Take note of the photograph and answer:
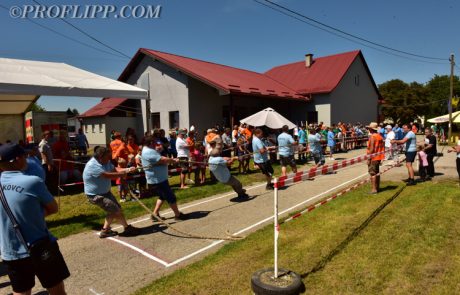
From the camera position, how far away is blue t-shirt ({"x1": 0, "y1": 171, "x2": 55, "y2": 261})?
296cm

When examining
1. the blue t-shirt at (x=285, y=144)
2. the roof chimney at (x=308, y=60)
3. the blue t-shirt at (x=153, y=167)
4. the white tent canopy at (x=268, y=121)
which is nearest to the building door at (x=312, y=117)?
the roof chimney at (x=308, y=60)

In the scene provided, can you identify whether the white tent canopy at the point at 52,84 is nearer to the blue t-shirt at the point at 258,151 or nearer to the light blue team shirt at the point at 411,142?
the blue t-shirt at the point at 258,151

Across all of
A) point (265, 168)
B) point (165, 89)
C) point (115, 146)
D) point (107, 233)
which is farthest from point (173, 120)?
point (107, 233)

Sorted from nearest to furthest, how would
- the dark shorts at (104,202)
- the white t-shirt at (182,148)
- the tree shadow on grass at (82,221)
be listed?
the dark shorts at (104,202) < the tree shadow on grass at (82,221) < the white t-shirt at (182,148)

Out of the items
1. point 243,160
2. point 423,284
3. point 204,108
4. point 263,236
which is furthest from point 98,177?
point 204,108

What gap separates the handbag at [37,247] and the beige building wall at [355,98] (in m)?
24.9

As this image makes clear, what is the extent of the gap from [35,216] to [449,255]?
5465 mm

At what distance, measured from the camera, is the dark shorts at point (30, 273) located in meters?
3.06

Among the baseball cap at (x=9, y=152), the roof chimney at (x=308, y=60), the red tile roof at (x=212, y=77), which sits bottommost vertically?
the baseball cap at (x=9, y=152)

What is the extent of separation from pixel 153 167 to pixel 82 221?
218cm

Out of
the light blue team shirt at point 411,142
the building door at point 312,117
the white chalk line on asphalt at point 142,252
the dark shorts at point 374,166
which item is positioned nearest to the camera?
the white chalk line on asphalt at point 142,252

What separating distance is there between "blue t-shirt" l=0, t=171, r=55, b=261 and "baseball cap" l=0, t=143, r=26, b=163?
5.2 inches

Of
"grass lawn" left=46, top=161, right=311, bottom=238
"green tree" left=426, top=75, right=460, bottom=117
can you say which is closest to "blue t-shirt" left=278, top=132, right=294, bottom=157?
"grass lawn" left=46, top=161, right=311, bottom=238

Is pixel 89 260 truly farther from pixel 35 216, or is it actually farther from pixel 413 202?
pixel 413 202
